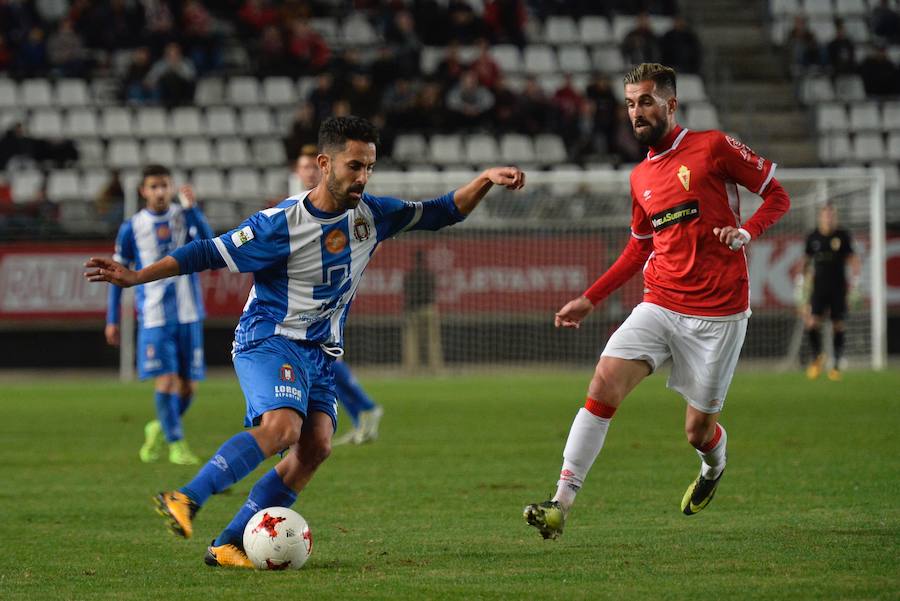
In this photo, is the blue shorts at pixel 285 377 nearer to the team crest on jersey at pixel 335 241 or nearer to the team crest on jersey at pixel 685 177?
the team crest on jersey at pixel 335 241

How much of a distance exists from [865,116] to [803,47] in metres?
1.94

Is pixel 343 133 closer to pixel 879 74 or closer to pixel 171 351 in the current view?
pixel 171 351

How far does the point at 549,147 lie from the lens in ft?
78.8

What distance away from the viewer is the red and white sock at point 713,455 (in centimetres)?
720

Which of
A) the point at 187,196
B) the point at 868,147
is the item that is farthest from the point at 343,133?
the point at 868,147

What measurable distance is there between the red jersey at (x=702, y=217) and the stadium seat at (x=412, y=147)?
1683 centimetres

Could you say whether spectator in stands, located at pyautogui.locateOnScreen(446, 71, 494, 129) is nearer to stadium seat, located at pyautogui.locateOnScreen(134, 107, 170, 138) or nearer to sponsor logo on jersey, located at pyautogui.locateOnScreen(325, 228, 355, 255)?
stadium seat, located at pyautogui.locateOnScreen(134, 107, 170, 138)

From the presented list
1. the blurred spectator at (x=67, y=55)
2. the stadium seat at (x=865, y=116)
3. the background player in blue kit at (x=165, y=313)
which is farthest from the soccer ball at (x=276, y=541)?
the stadium seat at (x=865, y=116)

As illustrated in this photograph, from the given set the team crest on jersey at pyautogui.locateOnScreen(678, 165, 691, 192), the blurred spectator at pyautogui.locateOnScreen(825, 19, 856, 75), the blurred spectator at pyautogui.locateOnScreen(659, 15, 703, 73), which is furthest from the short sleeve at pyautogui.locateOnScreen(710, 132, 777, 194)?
the blurred spectator at pyautogui.locateOnScreen(825, 19, 856, 75)

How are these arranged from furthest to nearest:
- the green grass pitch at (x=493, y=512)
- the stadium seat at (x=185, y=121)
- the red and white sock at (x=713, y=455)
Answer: the stadium seat at (x=185, y=121) → the red and white sock at (x=713, y=455) → the green grass pitch at (x=493, y=512)

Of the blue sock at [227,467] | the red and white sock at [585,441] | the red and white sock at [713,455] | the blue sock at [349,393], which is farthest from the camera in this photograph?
the blue sock at [349,393]

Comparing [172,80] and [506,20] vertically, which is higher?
[506,20]

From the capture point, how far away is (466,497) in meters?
8.51

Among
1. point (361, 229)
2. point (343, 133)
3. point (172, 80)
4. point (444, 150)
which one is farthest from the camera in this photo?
point (444, 150)
